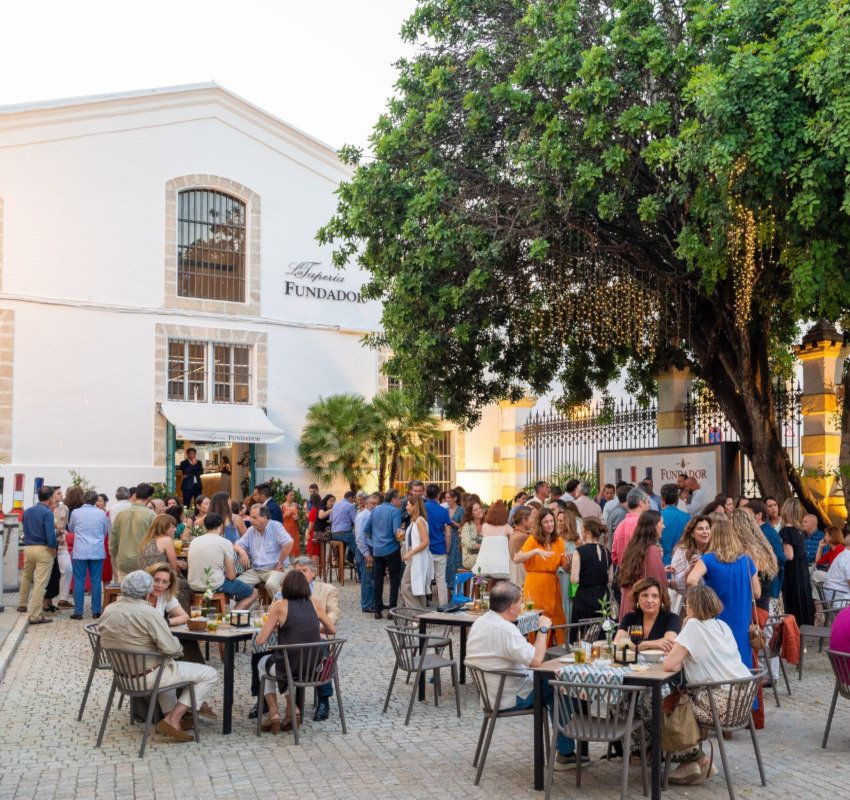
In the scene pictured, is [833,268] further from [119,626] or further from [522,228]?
[119,626]

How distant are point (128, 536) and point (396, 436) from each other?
472 inches

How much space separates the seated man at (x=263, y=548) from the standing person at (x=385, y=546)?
218 cm

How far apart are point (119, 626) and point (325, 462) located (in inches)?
651

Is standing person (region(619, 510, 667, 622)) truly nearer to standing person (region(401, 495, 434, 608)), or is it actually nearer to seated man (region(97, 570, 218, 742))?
seated man (region(97, 570, 218, 742))

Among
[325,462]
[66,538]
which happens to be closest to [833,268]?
[66,538]

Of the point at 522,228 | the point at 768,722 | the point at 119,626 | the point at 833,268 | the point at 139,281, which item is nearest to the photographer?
the point at 119,626

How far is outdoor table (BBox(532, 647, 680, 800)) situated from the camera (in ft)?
19.3

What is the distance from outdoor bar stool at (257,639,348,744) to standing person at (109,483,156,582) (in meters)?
4.92

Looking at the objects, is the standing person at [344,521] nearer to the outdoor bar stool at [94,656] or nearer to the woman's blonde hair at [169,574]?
the woman's blonde hair at [169,574]

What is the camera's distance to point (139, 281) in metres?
23.0

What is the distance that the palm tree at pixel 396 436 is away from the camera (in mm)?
23719

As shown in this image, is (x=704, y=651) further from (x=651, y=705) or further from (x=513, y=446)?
(x=513, y=446)

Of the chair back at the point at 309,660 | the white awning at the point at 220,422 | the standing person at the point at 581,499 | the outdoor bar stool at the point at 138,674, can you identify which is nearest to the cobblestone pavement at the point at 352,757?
the outdoor bar stool at the point at 138,674

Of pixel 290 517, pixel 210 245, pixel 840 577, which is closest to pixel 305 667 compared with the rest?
pixel 840 577
